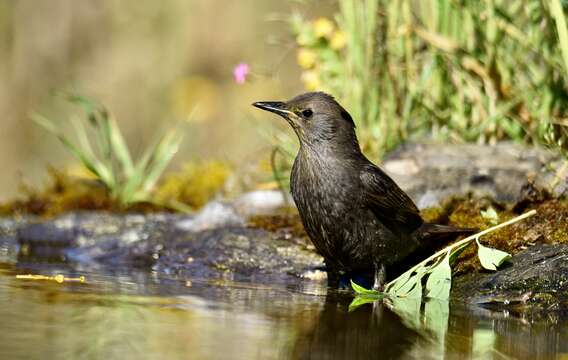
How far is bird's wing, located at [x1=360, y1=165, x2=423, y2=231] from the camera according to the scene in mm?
5227

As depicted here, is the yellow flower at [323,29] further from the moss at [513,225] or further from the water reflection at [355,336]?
the water reflection at [355,336]

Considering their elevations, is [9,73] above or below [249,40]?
below

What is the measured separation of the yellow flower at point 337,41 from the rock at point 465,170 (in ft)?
4.38

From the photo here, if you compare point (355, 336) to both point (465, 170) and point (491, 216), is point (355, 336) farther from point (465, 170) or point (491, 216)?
point (465, 170)

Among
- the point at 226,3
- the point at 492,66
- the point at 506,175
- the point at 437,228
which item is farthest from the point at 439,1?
the point at 226,3

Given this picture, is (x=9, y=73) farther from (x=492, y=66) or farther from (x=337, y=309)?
(x=337, y=309)

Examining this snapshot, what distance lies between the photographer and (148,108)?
12.4 metres

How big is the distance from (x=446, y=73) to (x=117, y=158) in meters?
2.87

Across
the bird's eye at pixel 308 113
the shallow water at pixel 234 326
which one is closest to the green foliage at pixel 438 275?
the shallow water at pixel 234 326

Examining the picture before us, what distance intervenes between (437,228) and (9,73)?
765cm

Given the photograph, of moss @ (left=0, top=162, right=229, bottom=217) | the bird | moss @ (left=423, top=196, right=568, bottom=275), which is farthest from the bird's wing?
moss @ (left=0, top=162, right=229, bottom=217)

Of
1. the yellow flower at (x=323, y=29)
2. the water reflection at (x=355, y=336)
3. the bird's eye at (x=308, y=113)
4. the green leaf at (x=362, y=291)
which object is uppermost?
the yellow flower at (x=323, y=29)

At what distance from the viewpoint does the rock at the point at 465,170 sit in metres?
6.24

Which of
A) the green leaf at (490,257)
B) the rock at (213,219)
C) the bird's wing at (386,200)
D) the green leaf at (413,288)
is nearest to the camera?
the green leaf at (413,288)
